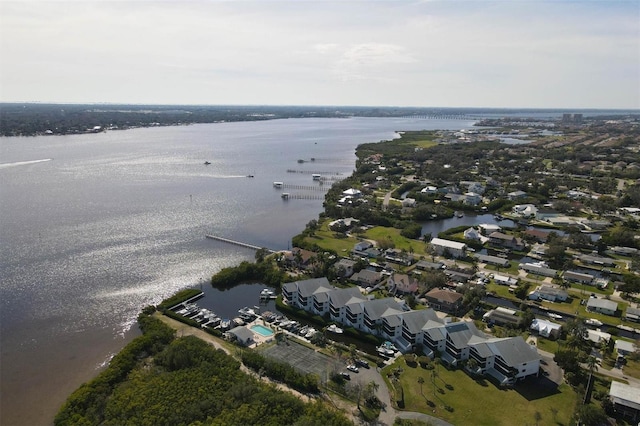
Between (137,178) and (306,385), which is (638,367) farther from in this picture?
(137,178)

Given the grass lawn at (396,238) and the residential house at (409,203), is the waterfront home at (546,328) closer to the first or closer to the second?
the grass lawn at (396,238)

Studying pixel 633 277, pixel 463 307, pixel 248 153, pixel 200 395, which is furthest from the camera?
Answer: pixel 248 153

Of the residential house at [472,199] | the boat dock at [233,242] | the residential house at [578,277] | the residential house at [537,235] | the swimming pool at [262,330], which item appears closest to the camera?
the swimming pool at [262,330]

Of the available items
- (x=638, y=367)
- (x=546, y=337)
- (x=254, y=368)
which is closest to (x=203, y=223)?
(x=254, y=368)

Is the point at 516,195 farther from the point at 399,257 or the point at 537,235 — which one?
the point at 399,257

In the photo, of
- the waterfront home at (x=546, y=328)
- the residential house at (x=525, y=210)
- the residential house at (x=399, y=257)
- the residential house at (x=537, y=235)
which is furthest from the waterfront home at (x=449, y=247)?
the residential house at (x=525, y=210)

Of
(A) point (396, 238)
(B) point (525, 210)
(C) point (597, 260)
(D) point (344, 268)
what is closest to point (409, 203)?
(A) point (396, 238)
